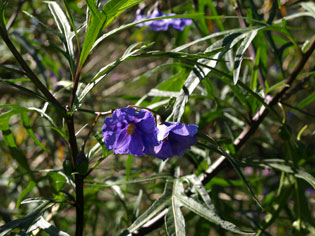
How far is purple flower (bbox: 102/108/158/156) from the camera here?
2.74ft

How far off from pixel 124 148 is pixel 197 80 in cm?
22

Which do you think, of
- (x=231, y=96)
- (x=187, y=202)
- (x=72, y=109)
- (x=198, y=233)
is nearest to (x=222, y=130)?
(x=231, y=96)

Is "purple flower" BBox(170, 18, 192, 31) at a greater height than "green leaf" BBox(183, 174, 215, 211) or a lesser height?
greater

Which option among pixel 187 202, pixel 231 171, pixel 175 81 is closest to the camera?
pixel 187 202

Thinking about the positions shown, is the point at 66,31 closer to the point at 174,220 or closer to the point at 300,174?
the point at 174,220

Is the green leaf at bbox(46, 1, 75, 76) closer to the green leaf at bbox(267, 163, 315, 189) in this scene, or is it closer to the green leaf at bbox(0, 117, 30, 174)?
the green leaf at bbox(0, 117, 30, 174)

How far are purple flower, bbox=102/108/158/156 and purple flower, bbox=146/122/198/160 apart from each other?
0.02 m

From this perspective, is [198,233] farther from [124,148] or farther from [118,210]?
[118,210]

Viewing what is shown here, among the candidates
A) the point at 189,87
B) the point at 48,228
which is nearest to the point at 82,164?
the point at 48,228

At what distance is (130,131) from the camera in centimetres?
86

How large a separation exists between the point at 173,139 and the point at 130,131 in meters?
0.10

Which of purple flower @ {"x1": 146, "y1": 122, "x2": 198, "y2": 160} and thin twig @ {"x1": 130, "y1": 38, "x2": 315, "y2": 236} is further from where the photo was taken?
thin twig @ {"x1": 130, "y1": 38, "x2": 315, "y2": 236}

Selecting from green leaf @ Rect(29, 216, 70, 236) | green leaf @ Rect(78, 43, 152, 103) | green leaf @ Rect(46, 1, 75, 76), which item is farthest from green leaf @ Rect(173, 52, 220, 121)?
green leaf @ Rect(29, 216, 70, 236)

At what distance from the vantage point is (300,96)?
2.48 m
